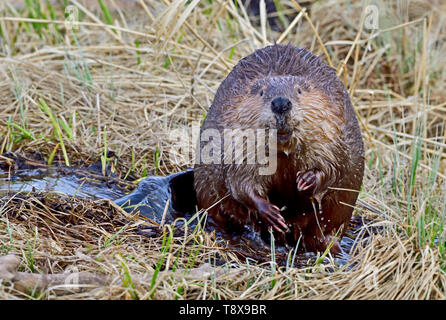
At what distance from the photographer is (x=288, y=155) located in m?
3.04

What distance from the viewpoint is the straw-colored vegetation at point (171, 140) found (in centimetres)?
264

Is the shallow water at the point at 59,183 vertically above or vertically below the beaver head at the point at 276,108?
below

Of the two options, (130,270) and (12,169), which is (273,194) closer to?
(130,270)

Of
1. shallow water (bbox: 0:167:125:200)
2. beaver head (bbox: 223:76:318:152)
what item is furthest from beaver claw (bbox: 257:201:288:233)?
shallow water (bbox: 0:167:125:200)

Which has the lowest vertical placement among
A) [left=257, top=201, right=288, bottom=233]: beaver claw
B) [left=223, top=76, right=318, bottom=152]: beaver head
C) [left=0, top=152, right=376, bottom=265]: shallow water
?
[left=0, top=152, right=376, bottom=265]: shallow water

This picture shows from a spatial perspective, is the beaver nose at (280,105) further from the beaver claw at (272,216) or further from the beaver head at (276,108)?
the beaver claw at (272,216)

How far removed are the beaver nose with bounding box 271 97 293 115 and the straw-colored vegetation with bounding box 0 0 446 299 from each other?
61 cm

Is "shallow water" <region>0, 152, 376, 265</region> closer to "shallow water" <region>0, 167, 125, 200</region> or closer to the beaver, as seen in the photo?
"shallow water" <region>0, 167, 125, 200</region>

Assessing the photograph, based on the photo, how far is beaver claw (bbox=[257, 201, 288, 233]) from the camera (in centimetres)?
305

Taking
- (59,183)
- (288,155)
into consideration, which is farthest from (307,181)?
(59,183)

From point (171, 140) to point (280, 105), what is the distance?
5.99ft

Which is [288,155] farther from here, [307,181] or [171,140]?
Answer: [171,140]

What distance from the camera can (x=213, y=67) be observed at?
5309 mm

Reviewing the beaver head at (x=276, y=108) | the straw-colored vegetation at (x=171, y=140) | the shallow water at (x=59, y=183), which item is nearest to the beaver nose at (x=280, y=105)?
the beaver head at (x=276, y=108)
